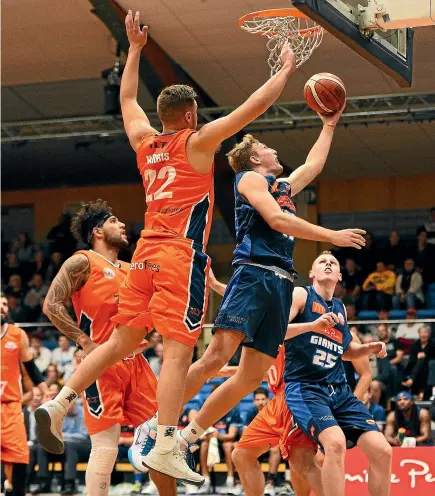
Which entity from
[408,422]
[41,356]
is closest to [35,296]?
[41,356]

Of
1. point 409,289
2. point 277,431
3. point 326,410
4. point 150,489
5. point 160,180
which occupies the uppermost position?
point 409,289

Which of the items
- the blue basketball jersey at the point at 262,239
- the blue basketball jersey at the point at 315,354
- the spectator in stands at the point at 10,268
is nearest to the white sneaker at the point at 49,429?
the blue basketball jersey at the point at 262,239

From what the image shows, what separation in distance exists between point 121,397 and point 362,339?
7.41 metres

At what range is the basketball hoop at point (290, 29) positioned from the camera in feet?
27.6

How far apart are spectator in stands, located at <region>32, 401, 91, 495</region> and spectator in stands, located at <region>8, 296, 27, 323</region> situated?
6.07 metres

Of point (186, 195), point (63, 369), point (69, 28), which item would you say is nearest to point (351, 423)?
point (186, 195)

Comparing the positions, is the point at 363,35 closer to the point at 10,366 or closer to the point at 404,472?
the point at 404,472

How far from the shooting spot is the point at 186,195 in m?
6.00

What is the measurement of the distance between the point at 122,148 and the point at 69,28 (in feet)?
19.1

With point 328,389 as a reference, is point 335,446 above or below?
below

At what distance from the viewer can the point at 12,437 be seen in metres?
10.3

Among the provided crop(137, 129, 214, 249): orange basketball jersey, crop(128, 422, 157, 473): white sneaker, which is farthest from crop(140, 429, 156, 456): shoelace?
crop(137, 129, 214, 249): orange basketball jersey

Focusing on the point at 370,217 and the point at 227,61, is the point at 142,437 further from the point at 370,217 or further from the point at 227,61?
the point at 370,217

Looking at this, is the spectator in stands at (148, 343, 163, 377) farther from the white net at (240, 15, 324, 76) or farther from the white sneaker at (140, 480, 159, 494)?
the white net at (240, 15, 324, 76)
